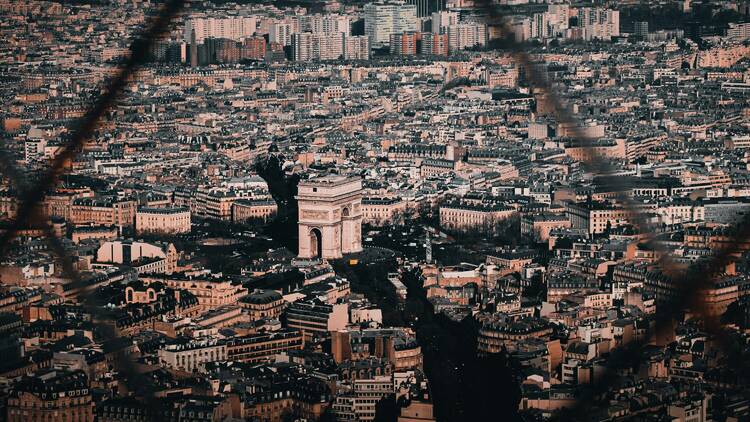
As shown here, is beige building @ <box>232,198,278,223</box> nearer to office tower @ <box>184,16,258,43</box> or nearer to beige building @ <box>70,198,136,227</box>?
beige building @ <box>70,198,136,227</box>

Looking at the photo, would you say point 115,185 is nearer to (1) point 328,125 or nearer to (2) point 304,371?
(1) point 328,125

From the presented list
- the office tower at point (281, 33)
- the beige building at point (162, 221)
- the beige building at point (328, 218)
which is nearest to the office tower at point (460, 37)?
the office tower at point (281, 33)

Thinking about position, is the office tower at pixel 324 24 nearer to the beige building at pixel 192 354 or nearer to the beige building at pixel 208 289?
the beige building at pixel 208 289

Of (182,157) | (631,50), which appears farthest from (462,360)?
(631,50)

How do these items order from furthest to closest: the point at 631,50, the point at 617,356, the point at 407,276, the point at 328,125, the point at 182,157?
the point at 631,50, the point at 328,125, the point at 182,157, the point at 407,276, the point at 617,356

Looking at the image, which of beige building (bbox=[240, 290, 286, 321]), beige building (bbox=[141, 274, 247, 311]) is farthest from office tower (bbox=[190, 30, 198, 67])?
beige building (bbox=[240, 290, 286, 321])
